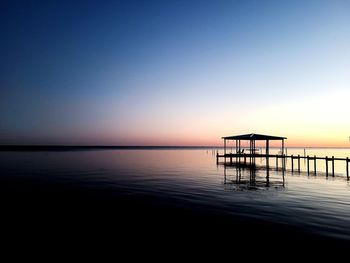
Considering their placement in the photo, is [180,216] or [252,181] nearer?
[180,216]

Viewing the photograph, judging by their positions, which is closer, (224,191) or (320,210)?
(320,210)

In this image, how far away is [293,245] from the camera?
9195mm

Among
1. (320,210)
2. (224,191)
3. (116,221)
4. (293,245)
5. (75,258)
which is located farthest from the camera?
(224,191)

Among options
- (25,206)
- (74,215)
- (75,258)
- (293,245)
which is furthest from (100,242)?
(25,206)

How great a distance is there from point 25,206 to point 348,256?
635 inches

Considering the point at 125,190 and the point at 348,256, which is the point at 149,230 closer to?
the point at 348,256

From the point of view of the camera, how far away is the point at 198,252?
28.1ft

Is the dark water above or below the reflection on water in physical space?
above

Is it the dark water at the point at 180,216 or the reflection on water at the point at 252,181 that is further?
the reflection on water at the point at 252,181

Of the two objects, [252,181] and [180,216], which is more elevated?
[180,216]

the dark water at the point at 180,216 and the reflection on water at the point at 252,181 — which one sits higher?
the dark water at the point at 180,216

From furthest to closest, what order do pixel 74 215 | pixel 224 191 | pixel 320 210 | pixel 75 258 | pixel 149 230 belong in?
pixel 224 191 < pixel 320 210 < pixel 74 215 < pixel 149 230 < pixel 75 258

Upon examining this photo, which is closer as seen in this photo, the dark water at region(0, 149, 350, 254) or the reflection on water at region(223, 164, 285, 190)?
the dark water at region(0, 149, 350, 254)

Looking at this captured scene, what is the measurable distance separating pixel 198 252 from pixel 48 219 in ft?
26.5
